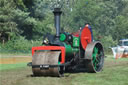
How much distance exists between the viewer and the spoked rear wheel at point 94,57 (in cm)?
1304

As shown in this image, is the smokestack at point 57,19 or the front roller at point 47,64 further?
the smokestack at point 57,19

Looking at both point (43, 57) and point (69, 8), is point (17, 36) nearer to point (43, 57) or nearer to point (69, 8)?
point (43, 57)

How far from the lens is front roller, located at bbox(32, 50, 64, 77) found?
11.0 m

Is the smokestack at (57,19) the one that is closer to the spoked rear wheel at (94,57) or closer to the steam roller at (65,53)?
the steam roller at (65,53)

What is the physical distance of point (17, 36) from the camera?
3981 cm

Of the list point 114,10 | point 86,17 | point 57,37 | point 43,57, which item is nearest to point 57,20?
point 57,37

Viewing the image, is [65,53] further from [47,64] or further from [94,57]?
[94,57]

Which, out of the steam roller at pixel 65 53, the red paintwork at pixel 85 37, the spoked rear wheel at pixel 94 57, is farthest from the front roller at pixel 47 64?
the red paintwork at pixel 85 37

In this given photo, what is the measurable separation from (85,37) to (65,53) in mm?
2177

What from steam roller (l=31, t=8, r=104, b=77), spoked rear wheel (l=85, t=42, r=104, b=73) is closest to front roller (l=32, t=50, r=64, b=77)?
steam roller (l=31, t=8, r=104, b=77)

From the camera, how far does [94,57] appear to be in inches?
550

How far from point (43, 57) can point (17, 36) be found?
95.4 feet

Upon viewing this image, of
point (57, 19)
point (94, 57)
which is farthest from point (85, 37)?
point (57, 19)

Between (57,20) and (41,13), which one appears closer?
(57,20)
